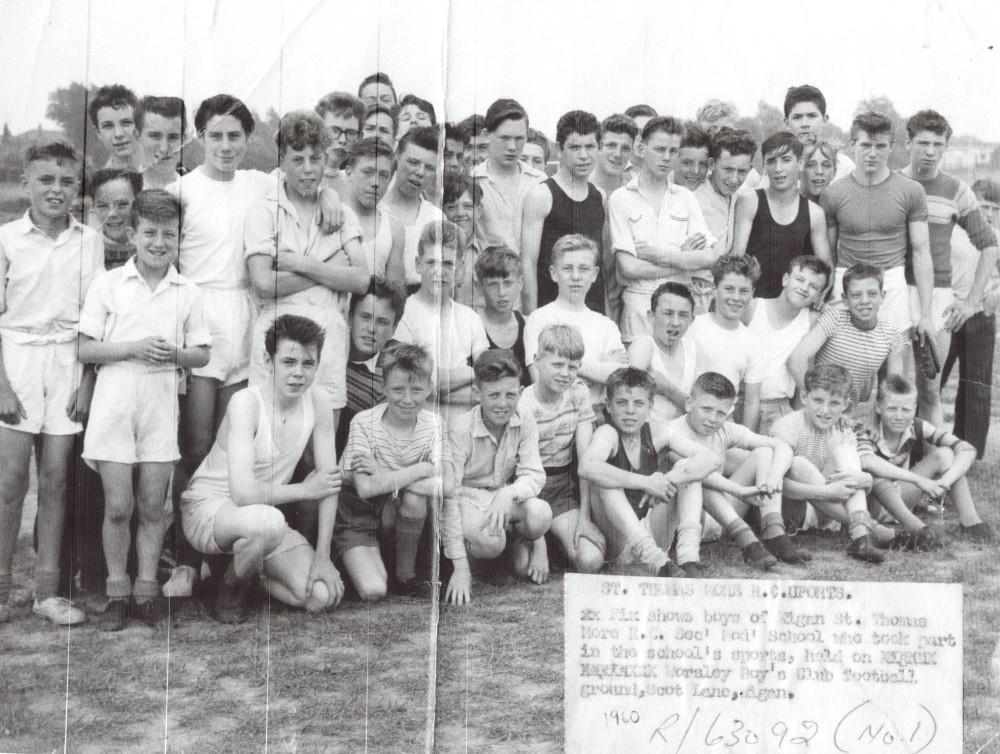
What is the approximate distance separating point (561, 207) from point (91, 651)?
201 cm

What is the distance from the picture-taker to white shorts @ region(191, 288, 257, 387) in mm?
3508

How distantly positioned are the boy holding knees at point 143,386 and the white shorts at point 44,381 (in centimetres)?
6

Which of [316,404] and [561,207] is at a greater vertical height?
[561,207]

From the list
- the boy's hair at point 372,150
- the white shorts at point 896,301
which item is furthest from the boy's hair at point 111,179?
the white shorts at point 896,301

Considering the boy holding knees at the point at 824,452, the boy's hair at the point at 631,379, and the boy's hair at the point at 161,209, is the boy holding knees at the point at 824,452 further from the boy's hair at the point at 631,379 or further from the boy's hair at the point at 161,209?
the boy's hair at the point at 161,209

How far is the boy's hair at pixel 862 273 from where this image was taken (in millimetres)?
3514

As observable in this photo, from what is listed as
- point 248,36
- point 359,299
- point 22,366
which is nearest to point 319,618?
point 359,299

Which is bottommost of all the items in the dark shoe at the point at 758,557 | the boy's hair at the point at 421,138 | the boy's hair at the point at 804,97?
the dark shoe at the point at 758,557

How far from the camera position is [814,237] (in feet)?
11.6

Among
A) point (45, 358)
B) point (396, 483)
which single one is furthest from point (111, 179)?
point (396, 483)

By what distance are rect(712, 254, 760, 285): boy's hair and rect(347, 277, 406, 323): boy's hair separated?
38.6 inches

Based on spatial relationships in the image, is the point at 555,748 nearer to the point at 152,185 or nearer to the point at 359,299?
the point at 359,299

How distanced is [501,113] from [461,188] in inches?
10.3

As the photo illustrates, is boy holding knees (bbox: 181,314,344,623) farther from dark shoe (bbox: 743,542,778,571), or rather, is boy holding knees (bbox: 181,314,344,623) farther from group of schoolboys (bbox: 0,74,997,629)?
dark shoe (bbox: 743,542,778,571)
